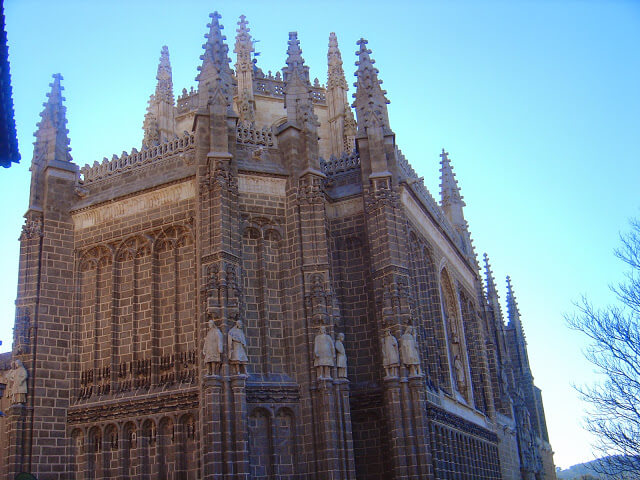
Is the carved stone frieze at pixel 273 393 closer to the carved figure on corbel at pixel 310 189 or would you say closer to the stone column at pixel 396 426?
the stone column at pixel 396 426

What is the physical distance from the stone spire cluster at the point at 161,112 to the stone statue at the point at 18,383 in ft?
62.7

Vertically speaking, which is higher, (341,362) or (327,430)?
(341,362)

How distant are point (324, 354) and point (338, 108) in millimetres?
23984

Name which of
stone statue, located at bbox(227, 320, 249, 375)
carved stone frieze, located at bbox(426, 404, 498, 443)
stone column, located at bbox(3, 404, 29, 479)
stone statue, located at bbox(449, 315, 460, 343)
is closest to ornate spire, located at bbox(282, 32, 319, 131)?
stone statue, located at bbox(227, 320, 249, 375)

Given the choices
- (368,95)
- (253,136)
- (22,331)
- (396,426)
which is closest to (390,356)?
(396,426)

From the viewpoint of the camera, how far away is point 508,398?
1554 inches

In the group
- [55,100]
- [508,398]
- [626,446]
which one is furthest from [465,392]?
[55,100]

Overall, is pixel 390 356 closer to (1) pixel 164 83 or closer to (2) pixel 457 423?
(2) pixel 457 423

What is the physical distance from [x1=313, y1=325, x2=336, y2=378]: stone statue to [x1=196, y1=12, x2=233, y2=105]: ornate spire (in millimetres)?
8512

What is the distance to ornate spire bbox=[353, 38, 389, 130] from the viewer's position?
27.3m

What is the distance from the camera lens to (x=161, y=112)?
42.1 metres

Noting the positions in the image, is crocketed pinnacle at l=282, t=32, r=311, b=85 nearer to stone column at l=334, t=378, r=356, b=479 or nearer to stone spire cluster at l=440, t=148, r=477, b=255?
stone column at l=334, t=378, r=356, b=479

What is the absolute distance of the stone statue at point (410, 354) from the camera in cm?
2333

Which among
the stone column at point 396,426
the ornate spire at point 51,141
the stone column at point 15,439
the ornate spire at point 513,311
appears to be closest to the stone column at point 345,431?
the stone column at point 396,426
